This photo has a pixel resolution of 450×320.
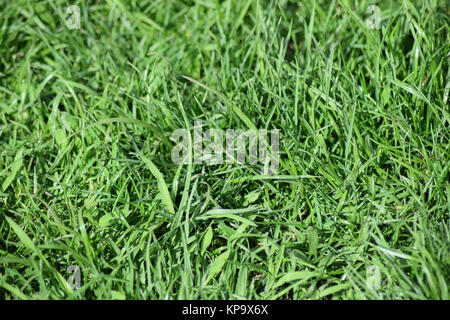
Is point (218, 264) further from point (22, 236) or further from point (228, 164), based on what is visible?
point (22, 236)

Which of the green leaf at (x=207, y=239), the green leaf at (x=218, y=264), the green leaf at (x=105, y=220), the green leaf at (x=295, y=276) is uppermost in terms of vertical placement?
the green leaf at (x=105, y=220)

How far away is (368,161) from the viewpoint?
164 cm

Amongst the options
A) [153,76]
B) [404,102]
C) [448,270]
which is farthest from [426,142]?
[153,76]

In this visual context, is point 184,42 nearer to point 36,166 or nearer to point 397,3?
point 36,166

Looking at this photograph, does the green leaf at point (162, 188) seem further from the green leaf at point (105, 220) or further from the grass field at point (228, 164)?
the green leaf at point (105, 220)

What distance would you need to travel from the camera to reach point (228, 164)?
1.76 metres

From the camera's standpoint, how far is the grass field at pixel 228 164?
1.49 m

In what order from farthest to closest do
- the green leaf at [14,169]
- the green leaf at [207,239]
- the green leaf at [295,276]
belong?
the green leaf at [14,169]
the green leaf at [207,239]
the green leaf at [295,276]

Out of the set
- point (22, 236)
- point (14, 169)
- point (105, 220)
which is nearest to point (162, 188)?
point (105, 220)

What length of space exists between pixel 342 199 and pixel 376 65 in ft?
1.69

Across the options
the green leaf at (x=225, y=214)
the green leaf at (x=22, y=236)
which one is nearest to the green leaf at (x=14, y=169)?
the green leaf at (x=22, y=236)

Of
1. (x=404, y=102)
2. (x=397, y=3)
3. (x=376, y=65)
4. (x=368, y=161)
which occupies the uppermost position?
(x=397, y=3)

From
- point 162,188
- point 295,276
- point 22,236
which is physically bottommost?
point 295,276

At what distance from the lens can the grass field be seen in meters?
1.49
